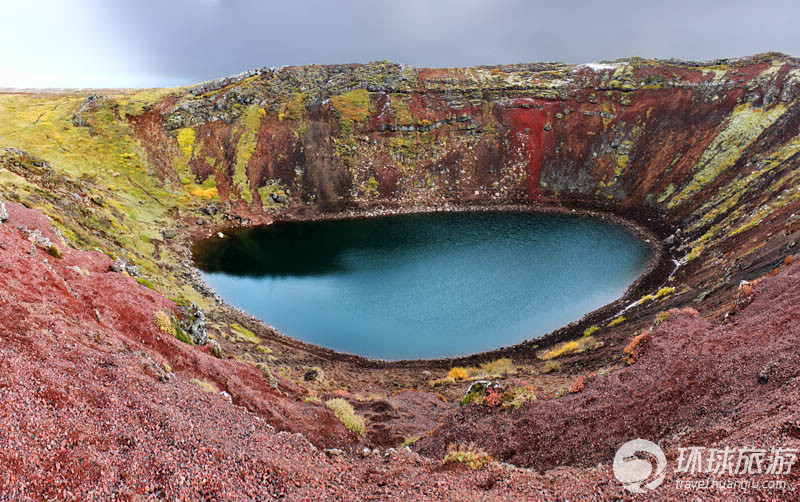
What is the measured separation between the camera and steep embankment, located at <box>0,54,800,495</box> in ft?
49.4

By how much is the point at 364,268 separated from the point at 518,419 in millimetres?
37904

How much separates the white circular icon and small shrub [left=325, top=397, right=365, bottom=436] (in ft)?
36.9

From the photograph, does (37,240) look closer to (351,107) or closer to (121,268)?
(121,268)

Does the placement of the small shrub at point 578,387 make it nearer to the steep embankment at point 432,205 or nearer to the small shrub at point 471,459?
the steep embankment at point 432,205

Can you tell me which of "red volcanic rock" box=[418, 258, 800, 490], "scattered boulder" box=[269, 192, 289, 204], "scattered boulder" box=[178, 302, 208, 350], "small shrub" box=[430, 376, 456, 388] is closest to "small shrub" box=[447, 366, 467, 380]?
"small shrub" box=[430, 376, 456, 388]

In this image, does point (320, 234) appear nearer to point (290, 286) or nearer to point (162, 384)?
point (290, 286)

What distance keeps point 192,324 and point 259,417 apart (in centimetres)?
1094

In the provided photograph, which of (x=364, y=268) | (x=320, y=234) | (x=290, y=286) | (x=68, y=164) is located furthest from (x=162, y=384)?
(x=68, y=164)

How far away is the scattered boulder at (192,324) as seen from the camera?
79.2 ft

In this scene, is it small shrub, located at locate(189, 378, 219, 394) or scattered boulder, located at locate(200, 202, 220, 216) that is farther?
scattered boulder, located at locate(200, 202, 220, 216)

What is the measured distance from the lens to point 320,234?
66688 millimetres

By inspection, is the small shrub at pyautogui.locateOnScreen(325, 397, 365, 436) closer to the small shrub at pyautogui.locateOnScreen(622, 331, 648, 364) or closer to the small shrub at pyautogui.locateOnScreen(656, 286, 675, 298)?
the small shrub at pyautogui.locateOnScreen(622, 331, 648, 364)

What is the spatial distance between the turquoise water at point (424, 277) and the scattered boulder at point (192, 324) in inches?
538

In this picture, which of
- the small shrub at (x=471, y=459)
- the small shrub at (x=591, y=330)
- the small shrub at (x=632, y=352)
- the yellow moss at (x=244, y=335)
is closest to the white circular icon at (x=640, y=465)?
the small shrub at (x=471, y=459)
